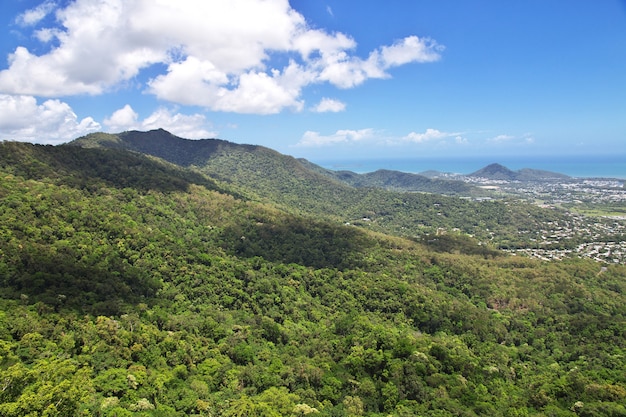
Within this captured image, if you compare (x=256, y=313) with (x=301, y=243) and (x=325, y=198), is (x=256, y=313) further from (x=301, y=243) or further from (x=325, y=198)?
(x=325, y=198)

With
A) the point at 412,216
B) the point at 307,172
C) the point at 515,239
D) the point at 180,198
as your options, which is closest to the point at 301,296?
the point at 180,198

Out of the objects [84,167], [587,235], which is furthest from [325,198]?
[84,167]

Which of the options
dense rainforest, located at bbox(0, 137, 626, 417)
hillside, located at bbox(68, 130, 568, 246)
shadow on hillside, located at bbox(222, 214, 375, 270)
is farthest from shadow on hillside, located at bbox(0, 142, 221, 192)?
hillside, located at bbox(68, 130, 568, 246)

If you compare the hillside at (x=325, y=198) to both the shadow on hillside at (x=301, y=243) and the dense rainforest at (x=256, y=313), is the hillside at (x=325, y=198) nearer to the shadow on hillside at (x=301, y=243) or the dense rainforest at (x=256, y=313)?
the shadow on hillside at (x=301, y=243)

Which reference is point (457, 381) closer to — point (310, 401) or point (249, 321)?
point (310, 401)

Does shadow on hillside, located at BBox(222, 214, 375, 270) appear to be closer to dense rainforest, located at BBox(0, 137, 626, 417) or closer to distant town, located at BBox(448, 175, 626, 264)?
dense rainforest, located at BBox(0, 137, 626, 417)

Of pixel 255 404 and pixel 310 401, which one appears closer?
pixel 255 404

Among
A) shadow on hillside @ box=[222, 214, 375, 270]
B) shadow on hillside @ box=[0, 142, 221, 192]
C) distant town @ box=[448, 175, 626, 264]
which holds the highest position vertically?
shadow on hillside @ box=[0, 142, 221, 192]

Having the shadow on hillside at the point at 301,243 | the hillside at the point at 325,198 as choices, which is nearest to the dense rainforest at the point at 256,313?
the shadow on hillside at the point at 301,243
